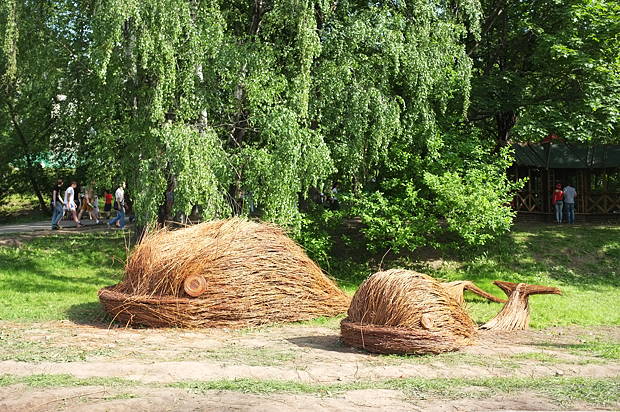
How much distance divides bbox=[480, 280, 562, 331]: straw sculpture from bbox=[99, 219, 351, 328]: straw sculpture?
3.27 m

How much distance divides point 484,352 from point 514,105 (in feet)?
41.8

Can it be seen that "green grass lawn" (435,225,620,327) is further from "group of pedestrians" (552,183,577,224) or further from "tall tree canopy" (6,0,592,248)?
"tall tree canopy" (6,0,592,248)

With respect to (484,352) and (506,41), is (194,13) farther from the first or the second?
(506,41)

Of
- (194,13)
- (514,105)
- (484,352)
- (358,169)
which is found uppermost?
(194,13)

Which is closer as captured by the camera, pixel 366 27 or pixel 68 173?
pixel 366 27

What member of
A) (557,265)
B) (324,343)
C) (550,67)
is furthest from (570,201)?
(324,343)

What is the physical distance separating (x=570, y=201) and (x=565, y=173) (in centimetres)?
257

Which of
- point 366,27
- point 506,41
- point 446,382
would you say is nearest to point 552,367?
point 446,382

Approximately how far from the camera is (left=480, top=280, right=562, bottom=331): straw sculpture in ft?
34.9

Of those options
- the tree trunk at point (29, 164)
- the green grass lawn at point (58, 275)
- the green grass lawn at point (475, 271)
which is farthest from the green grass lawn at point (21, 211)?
the green grass lawn at point (475, 271)

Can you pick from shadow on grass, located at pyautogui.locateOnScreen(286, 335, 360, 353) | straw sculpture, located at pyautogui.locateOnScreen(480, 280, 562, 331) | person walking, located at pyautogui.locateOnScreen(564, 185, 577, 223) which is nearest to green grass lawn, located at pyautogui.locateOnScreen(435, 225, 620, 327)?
person walking, located at pyautogui.locateOnScreen(564, 185, 577, 223)

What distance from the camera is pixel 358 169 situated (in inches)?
615

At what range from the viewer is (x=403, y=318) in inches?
333

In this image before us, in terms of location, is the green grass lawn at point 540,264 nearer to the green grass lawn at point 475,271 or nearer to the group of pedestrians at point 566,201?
the green grass lawn at point 475,271
